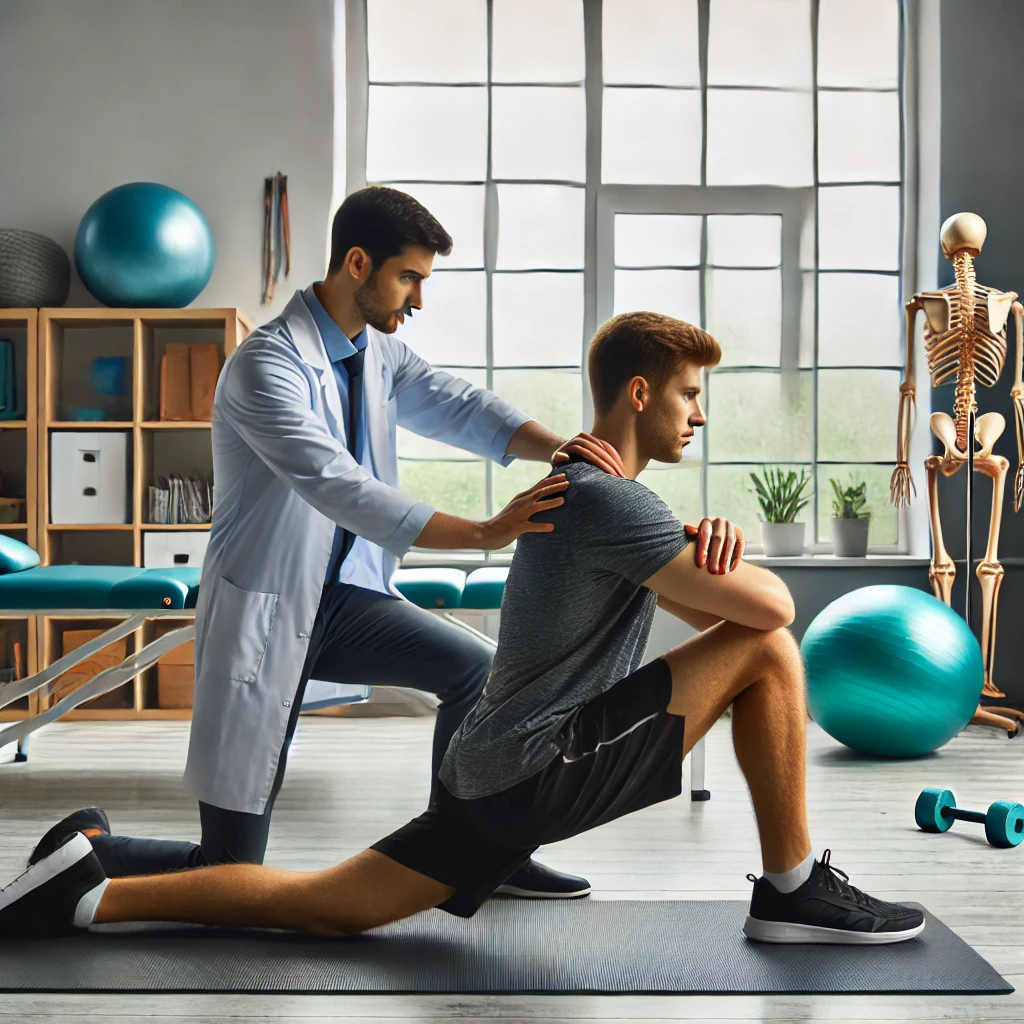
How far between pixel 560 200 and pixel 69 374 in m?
2.17

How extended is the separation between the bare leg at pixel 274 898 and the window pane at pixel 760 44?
3.99m

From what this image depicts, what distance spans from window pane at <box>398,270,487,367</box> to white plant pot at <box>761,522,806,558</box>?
1.41 meters

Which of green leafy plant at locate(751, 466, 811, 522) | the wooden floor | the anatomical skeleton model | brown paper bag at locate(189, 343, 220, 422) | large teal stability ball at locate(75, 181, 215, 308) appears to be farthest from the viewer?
green leafy plant at locate(751, 466, 811, 522)

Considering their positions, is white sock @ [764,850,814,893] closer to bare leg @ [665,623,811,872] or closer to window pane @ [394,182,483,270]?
bare leg @ [665,623,811,872]

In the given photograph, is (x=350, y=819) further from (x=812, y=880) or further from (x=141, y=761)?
(x=812, y=880)

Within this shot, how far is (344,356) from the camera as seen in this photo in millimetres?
2260

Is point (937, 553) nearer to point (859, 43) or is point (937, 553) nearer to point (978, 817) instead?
point (978, 817)

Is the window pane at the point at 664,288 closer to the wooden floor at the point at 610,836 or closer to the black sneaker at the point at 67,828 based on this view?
the wooden floor at the point at 610,836

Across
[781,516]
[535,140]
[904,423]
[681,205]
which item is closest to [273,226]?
Result: [535,140]

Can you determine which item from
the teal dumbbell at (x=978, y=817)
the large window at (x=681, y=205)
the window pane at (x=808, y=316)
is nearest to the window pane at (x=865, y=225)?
the large window at (x=681, y=205)

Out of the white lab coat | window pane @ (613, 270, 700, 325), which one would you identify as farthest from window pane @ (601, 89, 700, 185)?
the white lab coat

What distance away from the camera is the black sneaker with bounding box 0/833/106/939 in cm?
185

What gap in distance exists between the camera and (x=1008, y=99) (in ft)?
14.7

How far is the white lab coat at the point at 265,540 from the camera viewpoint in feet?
6.37
